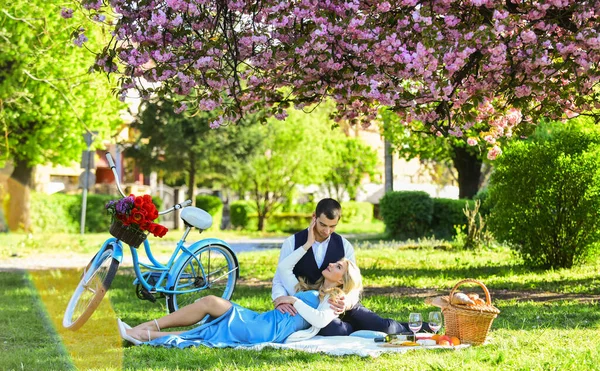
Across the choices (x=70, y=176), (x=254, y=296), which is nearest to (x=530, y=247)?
(x=254, y=296)

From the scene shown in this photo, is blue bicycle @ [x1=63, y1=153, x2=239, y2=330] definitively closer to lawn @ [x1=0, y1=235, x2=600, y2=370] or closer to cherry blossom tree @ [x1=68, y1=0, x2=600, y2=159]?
lawn @ [x1=0, y1=235, x2=600, y2=370]

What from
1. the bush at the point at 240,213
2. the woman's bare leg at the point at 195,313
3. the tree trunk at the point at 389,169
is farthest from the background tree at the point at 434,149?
the woman's bare leg at the point at 195,313

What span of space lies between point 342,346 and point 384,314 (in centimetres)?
284

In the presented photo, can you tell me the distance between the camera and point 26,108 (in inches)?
908

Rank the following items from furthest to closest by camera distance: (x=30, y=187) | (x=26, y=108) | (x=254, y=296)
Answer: (x=30, y=187) → (x=26, y=108) → (x=254, y=296)

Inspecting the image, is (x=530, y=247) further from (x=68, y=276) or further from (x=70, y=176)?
(x=70, y=176)

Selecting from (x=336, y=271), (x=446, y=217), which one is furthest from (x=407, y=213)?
(x=336, y=271)

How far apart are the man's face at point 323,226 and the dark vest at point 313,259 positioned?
167 millimetres

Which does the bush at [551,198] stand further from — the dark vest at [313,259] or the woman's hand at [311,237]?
the woman's hand at [311,237]

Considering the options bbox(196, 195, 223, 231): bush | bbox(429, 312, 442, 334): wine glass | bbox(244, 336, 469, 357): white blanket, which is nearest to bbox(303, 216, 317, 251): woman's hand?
bbox(244, 336, 469, 357): white blanket

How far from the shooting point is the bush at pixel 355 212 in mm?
45438

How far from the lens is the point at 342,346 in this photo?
7348 mm

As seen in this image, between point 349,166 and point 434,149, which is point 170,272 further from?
point 349,166

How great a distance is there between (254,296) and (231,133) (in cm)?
2440
